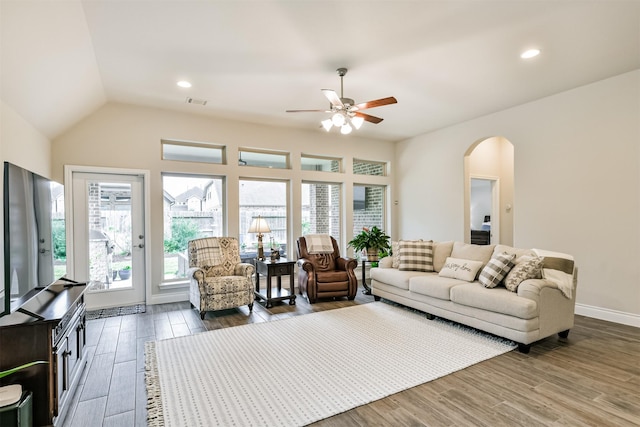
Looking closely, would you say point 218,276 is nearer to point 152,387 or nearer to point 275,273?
point 275,273

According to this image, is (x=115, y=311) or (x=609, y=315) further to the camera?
(x=115, y=311)

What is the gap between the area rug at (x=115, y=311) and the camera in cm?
433

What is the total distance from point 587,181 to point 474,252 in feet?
5.71

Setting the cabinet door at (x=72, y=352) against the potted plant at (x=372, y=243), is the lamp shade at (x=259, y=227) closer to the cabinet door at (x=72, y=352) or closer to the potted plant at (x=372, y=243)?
the potted plant at (x=372, y=243)

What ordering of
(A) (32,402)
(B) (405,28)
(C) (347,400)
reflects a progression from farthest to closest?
1. (B) (405,28)
2. (C) (347,400)
3. (A) (32,402)

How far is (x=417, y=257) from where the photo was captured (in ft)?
15.2

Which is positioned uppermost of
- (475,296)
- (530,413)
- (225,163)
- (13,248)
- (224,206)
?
(225,163)

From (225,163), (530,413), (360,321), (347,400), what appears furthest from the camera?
(225,163)

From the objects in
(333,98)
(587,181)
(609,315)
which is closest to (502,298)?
(609,315)

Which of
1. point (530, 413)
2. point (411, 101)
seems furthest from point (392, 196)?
point (530, 413)

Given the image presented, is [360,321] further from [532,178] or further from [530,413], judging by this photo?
[532,178]

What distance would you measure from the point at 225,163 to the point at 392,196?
11.8 feet

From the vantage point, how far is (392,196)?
711cm

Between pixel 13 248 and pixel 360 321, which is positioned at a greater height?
pixel 13 248
